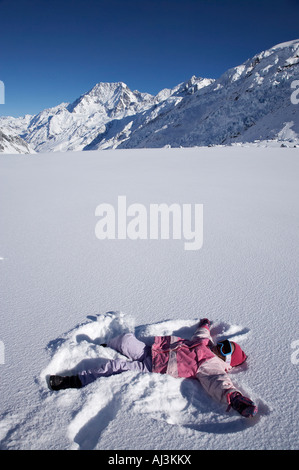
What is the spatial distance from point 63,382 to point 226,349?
1.06 meters

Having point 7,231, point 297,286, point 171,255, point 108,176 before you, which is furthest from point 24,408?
point 108,176

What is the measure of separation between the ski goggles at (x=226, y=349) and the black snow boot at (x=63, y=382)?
0.95 metres

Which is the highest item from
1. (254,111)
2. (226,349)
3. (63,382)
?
(254,111)

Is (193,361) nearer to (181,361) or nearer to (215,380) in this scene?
(181,361)

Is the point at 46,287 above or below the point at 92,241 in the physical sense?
below

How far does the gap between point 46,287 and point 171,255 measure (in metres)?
1.47

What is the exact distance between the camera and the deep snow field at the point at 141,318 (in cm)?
127

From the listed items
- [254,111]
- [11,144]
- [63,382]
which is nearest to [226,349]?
[63,382]

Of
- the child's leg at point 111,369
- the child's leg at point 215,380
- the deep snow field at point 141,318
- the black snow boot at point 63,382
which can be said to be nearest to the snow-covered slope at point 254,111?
the deep snow field at point 141,318

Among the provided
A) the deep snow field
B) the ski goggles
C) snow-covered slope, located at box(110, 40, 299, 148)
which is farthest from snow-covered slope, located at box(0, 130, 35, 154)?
the ski goggles

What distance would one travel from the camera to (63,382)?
1571 mm
